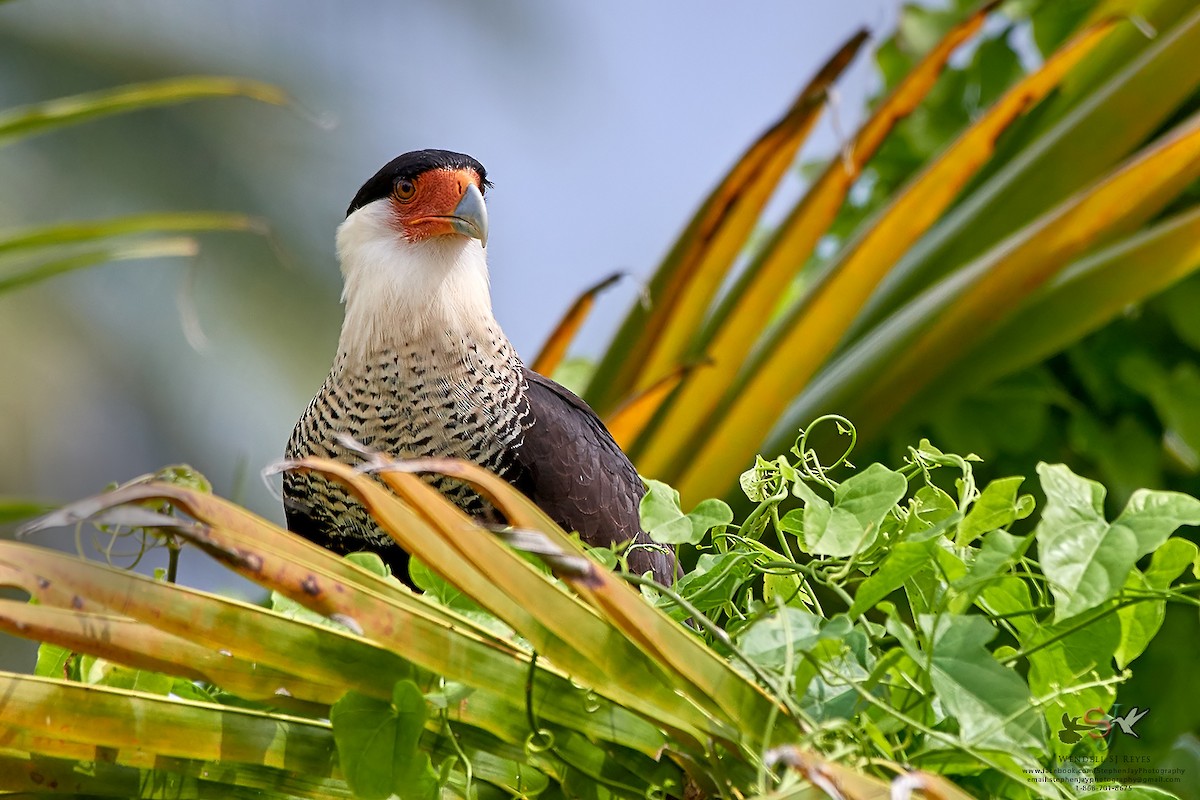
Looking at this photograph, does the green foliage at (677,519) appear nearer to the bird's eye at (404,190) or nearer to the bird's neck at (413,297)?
the bird's neck at (413,297)

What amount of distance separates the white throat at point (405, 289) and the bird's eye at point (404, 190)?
45 millimetres

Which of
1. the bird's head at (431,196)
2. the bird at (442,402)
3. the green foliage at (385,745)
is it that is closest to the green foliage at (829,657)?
the green foliage at (385,745)

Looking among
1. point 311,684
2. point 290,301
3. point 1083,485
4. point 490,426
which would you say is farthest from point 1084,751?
point 290,301

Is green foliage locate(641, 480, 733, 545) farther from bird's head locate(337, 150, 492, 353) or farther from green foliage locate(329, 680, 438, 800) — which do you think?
bird's head locate(337, 150, 492, 353)

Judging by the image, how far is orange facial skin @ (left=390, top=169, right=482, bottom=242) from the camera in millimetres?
2113

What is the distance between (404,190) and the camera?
2.17 m

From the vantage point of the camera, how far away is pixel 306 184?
7.96 metres

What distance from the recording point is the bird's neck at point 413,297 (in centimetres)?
201

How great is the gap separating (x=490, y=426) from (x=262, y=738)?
1135mm

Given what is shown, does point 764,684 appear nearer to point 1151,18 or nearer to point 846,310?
point 846,310

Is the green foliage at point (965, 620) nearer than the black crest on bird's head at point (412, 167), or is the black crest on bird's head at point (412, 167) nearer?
the green foliage at point (965, 620)

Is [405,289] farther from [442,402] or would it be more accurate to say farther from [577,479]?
[577,479]

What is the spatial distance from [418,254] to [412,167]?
17cm

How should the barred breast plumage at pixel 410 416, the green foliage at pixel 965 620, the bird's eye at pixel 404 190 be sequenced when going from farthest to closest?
the bird's eye at pixel 404 190 < the barred breast plumage at pixel 410 416 < the green foliage at pixel 965 620
